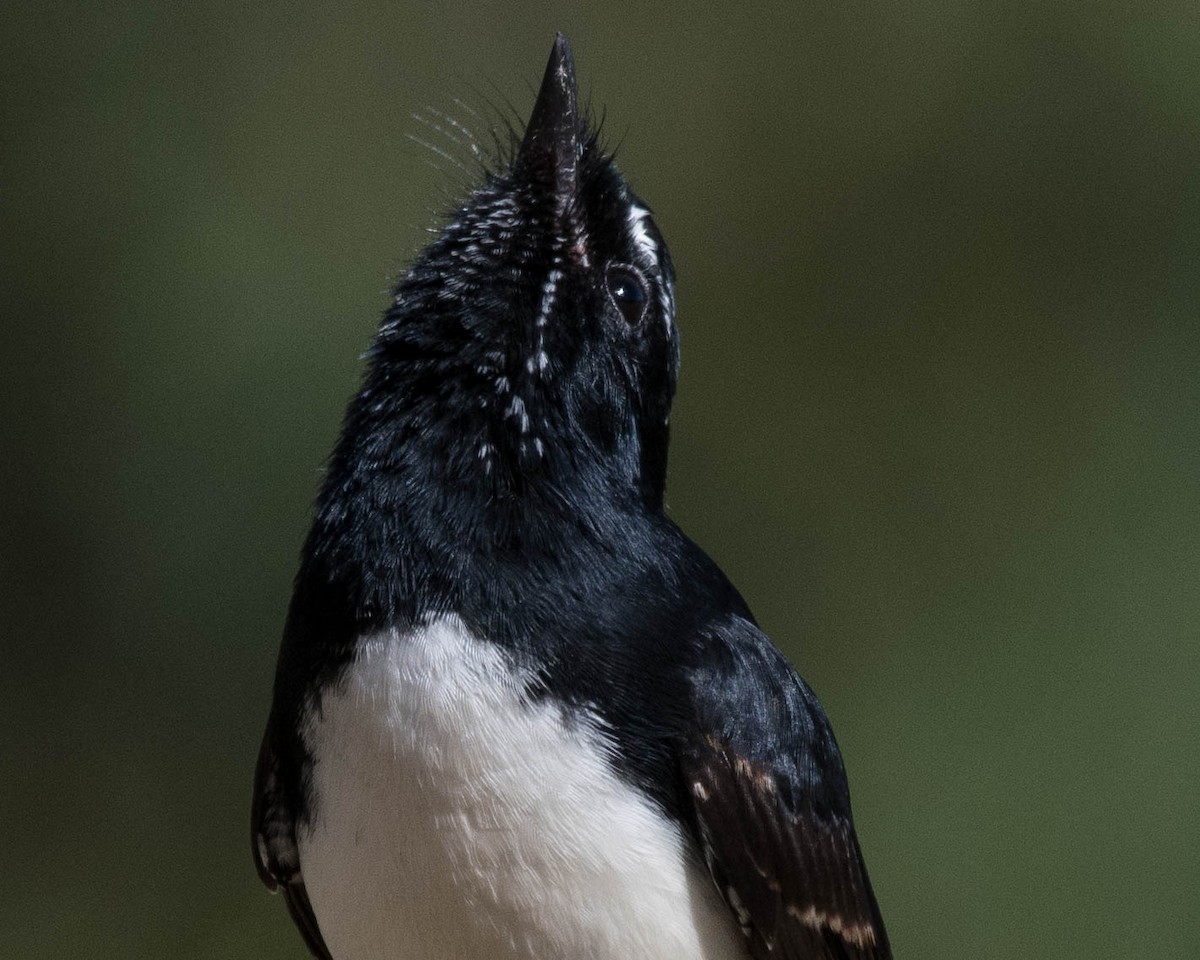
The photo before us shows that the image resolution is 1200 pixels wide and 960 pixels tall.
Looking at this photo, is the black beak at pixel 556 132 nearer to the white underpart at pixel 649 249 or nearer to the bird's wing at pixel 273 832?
the white underpart at pixel 649 249

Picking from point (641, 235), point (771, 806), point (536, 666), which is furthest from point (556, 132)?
point (771, 806)

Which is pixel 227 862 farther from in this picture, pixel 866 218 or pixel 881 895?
pixel 866 218

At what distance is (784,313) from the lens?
3859mm

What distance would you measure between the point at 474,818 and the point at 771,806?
370mm

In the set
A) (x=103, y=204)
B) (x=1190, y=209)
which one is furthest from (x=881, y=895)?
(x=103, y=204)

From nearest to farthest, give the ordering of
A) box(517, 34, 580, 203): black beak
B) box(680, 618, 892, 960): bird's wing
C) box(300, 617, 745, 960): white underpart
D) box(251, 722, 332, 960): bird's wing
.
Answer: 1. box(300, 617, 745, 960): white underpart
2. box(680, 618, 892, 960): bird's wing
3. box(251, 722, 332, 960): bird's wing
4. box(517, 34, 580, 203): black beak

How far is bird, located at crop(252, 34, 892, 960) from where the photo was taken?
1.64 meters

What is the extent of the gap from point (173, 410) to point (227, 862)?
98 centimetres

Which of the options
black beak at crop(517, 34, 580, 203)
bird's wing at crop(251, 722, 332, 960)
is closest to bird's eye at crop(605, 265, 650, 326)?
black beak at crop(517, 34, 580, 203)

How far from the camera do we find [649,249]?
6.52 ft

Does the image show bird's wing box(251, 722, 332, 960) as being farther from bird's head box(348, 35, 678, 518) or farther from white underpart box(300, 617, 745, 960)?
bird's head box(348, 35, 678, 518)

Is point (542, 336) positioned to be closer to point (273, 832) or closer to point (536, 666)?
point (536, 666)

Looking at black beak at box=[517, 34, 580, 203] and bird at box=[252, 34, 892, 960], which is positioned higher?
black beak at box=[517, 34, 580, 203]

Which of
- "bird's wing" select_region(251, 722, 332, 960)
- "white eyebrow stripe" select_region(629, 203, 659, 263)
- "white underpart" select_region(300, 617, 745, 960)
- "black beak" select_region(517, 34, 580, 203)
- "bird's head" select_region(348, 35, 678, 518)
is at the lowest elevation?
"bird's wing" select_region(251, 722, 332, 960)
